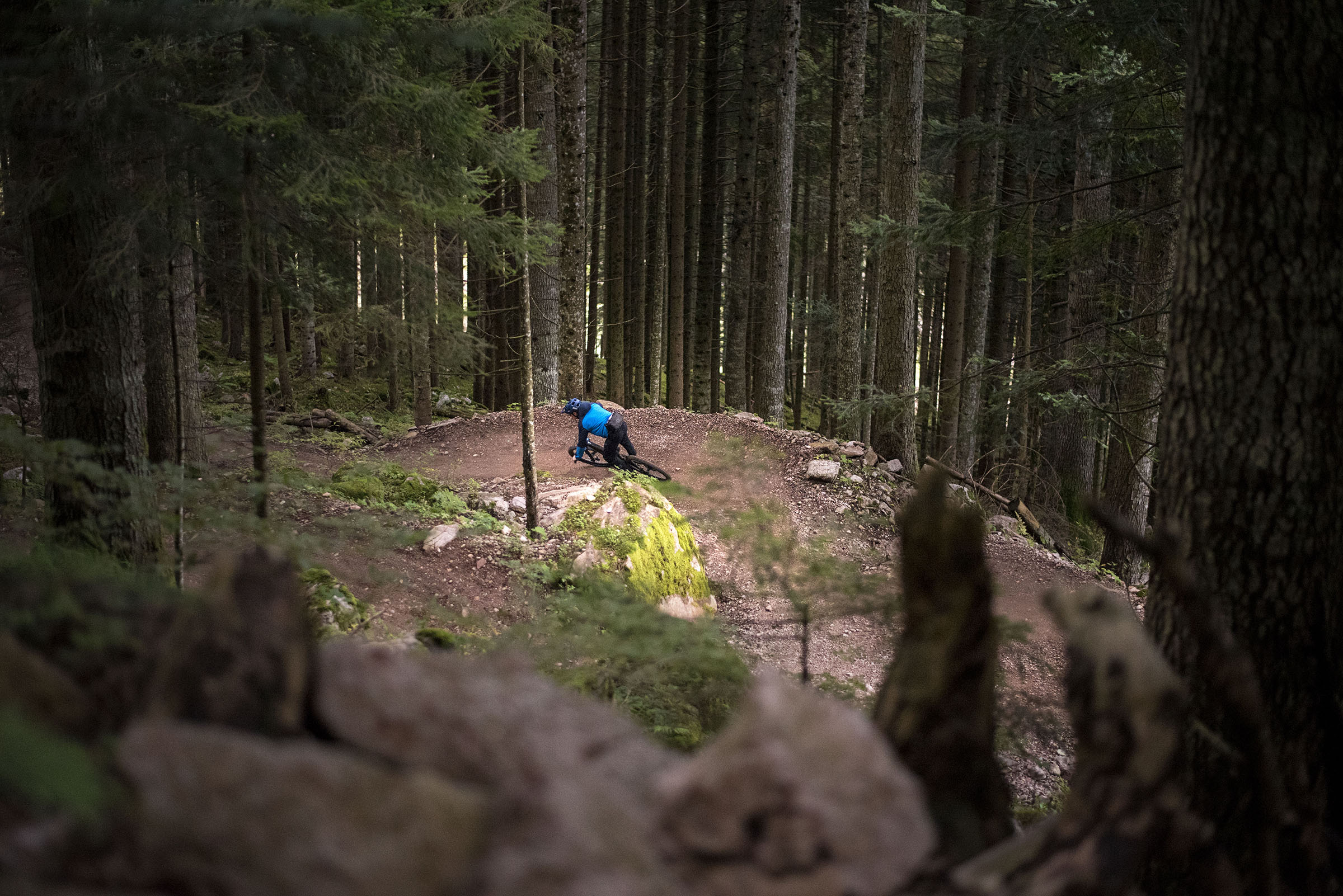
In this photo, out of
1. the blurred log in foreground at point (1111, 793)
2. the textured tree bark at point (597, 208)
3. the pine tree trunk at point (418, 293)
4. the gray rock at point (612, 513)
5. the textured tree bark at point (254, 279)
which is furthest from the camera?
the textured tree bark at point (597, 208)

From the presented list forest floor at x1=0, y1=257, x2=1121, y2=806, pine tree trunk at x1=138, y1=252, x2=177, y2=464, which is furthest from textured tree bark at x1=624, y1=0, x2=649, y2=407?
pine tree trunk at x1=138, y1=252, x2=177, y2=464

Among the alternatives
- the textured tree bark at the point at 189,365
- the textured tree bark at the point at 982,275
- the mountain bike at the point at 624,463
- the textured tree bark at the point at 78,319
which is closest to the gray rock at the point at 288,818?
the textured tree bark at the point at 78,319

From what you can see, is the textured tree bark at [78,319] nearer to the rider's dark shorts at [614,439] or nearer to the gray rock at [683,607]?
the gray rock at [683,607]

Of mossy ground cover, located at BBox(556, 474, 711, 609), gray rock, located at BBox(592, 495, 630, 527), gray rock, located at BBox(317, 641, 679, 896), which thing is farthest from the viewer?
gray rock, located at BBox(592, 495, 630, 527)

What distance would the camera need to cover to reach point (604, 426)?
10.6m

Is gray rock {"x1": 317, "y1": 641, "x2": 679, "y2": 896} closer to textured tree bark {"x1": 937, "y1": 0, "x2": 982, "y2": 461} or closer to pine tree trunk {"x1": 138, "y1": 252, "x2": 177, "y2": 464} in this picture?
pine tree trunk {"x1": 138, "y1": 252, "x2": 177, "y2": 464}

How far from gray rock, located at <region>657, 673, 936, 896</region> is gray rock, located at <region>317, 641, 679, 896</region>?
0.09 metres

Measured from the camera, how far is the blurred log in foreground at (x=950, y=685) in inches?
78.0

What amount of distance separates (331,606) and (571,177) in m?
10.0

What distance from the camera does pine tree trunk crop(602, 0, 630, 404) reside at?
16641mm

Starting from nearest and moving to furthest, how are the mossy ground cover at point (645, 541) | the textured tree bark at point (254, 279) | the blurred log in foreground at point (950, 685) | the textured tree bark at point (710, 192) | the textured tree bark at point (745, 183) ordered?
the blurred log in foreground at point (950, 685)
the textured tree bark at point (254, 279)
the mossy ground cover at point (645, 541)
the textured tree bark at point (745, 183)
the textured tree bark at point (710, 192)

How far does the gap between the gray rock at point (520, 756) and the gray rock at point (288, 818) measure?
0.06 meters

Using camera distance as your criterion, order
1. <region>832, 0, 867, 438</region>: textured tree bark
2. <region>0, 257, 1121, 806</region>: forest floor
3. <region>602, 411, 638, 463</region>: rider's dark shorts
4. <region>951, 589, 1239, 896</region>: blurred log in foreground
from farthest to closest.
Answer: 1. <region>832, 0, 867, 438</region>: textured tree bark
2. <region>602, 411, 638, 463</region>: rider's dark shorts
3. <region>0, 257, 1121, 806</region>: forest floor
4. <region>951, 589, 1239, 896</region>: blurred log in foreground

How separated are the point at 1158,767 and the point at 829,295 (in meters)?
21.1
